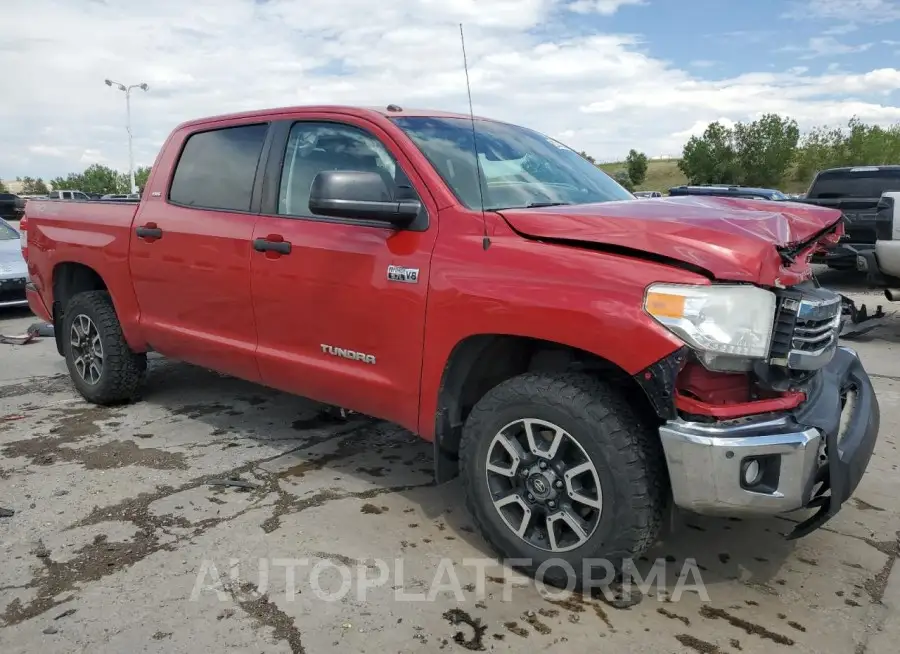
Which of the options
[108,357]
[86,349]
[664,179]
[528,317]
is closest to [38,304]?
[86,349]

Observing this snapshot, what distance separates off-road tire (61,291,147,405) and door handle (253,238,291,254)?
1687 mm

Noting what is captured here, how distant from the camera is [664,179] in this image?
89750mm

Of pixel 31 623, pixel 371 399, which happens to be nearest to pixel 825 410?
pixel 371 399

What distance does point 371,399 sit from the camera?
3.34 m

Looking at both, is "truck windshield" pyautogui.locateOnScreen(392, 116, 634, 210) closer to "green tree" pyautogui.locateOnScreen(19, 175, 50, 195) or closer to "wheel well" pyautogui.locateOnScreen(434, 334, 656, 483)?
"wheel well" pyautogui.locateOnScreen(434, 334, 656, 483)

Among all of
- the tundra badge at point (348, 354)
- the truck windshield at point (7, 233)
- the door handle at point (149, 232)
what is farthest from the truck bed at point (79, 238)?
the truck windshield at point (7, 233)

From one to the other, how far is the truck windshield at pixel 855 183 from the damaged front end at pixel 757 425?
9.64 meters

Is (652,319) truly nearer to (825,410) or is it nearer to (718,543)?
(825,410)

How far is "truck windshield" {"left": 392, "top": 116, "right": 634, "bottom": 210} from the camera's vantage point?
3229 mm

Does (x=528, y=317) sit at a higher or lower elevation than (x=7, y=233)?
higher

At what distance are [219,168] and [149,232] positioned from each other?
0.62 m

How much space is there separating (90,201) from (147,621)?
3185mm

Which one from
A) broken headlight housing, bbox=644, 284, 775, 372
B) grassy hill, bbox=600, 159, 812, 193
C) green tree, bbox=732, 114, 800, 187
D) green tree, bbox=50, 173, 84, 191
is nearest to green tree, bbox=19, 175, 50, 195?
green tree, bbox=50, 173, 84, 191

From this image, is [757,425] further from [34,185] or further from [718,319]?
[34,185]
